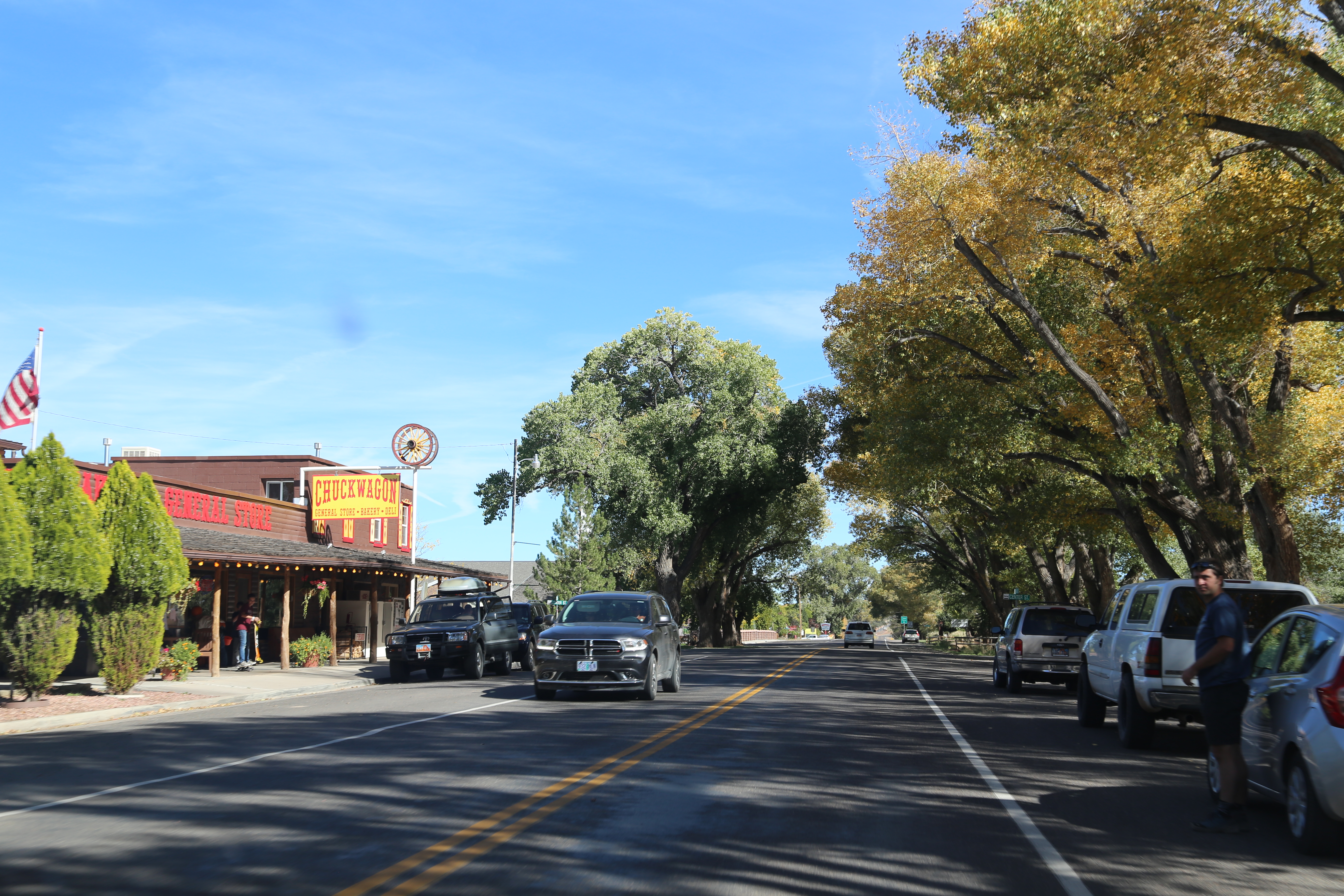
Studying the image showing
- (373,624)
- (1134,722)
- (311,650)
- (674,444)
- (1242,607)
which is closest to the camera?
(1242,607)

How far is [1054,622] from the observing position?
23281mm

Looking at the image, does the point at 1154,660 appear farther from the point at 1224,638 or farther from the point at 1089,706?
the point at 1224,638

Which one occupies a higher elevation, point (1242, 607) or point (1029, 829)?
point (1242, 607)

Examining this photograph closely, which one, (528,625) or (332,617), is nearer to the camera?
(528,625)

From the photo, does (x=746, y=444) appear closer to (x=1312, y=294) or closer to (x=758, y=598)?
(x=758, y=598)

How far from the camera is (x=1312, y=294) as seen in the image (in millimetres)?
15602

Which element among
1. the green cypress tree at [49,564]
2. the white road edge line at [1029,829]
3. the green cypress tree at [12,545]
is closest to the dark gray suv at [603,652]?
the white road edge line at [1029,829]

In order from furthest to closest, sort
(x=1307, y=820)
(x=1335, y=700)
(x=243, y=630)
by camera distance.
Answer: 1. (x=243, y=630)
2. (x=1307, y=820)
3. (x=1335, y=700)

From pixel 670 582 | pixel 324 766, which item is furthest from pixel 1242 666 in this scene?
pixel 670 582

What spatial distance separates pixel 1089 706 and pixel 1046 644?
315 inches

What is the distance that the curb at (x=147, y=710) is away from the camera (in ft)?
50.3

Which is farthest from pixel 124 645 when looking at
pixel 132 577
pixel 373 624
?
pixel 373 624

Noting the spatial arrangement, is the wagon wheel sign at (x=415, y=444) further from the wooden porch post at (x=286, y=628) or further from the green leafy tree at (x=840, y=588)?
the green leafy tree at (x=840, y=588)

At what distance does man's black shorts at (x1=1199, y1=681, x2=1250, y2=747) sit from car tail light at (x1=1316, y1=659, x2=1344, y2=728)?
1.07 meters
